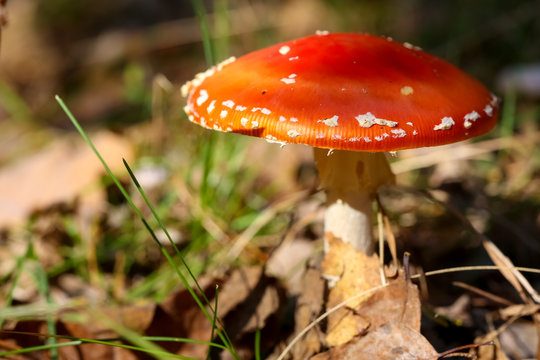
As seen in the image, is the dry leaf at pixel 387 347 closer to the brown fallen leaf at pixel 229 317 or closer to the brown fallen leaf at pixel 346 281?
the brown fallen leaf at pixel 346 281

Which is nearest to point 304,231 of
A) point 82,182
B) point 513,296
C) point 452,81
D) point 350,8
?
point 513,296

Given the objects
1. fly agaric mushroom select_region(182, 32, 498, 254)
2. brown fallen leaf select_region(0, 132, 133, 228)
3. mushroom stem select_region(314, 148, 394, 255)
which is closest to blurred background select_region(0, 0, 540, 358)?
brown fallen leaf select_region(0, 132, 133, 228)

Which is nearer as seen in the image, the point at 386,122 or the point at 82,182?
the point at 386,122

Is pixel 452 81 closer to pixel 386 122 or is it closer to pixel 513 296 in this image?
pixel 386 122

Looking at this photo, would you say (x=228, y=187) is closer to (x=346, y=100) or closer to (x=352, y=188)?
(x=352, y=188)

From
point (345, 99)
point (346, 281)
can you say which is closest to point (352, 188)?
point (346, 281)

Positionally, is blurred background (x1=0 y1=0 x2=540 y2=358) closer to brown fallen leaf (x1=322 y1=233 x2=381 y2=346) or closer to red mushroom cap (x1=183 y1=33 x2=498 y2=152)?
brown fallen leaf (x1=322 y1=233 x2=381 y2=346)
